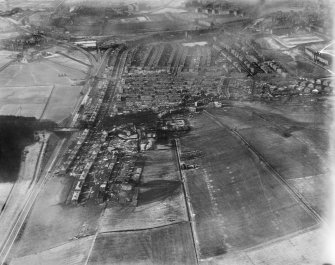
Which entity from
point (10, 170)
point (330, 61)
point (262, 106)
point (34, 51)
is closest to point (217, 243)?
point (10, 170)

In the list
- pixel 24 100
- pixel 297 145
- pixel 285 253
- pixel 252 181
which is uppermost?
pixel 24 100

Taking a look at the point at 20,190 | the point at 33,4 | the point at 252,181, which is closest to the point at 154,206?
the point at 252,181

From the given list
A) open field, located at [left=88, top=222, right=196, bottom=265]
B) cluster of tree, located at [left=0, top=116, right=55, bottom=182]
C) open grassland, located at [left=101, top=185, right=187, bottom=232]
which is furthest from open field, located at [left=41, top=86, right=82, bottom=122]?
open field, located at [left=88, top=222, right=196, bottom=265]

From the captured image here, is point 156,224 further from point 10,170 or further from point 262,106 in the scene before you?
point 262,106

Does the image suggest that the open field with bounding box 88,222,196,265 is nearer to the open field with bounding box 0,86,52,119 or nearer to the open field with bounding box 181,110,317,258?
the open field with bounding box 181,110,317,258

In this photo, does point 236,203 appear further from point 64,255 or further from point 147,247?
point 64,255

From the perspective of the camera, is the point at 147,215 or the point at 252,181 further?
the point at 252,181
